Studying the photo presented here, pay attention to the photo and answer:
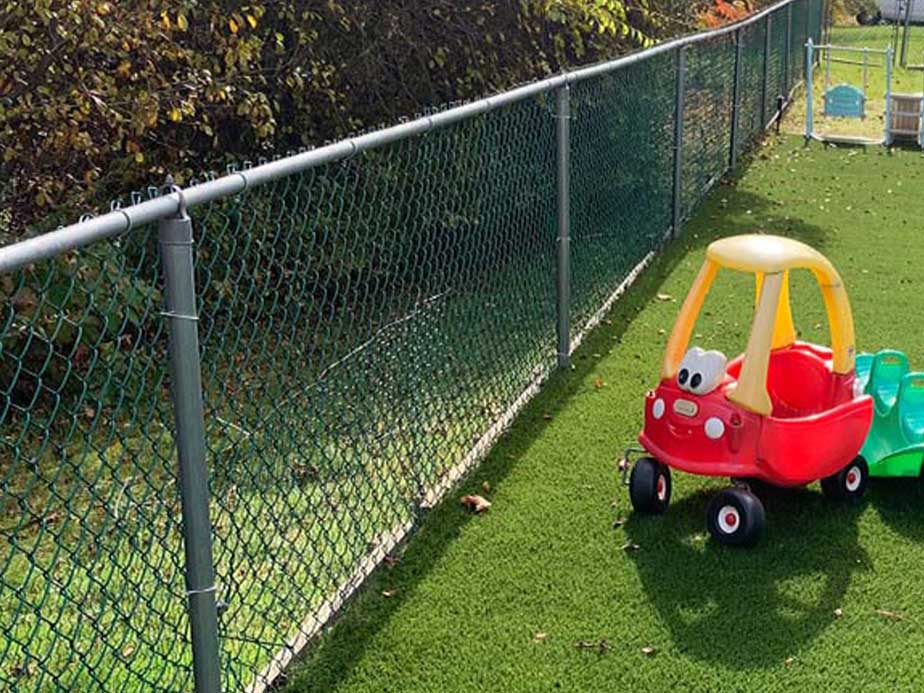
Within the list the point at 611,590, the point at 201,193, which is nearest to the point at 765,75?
the point at 611,590

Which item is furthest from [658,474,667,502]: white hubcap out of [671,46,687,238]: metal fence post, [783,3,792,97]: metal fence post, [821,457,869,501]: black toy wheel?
[783,3,792,97]: metal fence post

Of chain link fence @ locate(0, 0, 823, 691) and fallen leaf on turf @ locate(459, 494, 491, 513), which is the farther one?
fallen leaf on turf @ locate(459, 494, 491, 513)

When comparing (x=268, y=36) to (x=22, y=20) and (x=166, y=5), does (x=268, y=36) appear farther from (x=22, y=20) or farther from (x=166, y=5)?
(x=22, y=20)

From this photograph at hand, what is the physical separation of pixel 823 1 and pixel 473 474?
1764cm

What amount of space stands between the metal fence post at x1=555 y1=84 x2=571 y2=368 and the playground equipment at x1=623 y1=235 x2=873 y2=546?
4.77ft

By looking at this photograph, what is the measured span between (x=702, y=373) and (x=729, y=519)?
0.51 metres

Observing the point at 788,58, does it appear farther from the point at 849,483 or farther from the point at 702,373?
the point at 702,373

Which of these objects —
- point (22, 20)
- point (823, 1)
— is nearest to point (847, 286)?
point (22, 20)

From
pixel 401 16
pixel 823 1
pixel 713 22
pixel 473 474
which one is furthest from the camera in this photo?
pixel 823 1

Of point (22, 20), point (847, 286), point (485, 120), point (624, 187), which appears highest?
point (22, 20)

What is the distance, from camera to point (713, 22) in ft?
43.9

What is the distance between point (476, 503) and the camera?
4457mm

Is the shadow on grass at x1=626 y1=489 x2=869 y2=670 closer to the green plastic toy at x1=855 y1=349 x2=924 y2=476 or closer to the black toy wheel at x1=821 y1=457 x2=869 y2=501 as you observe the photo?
the black toy wheel at x1=821 y1=457 x2=869 y2=501

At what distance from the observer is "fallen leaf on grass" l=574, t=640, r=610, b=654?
3.53m
